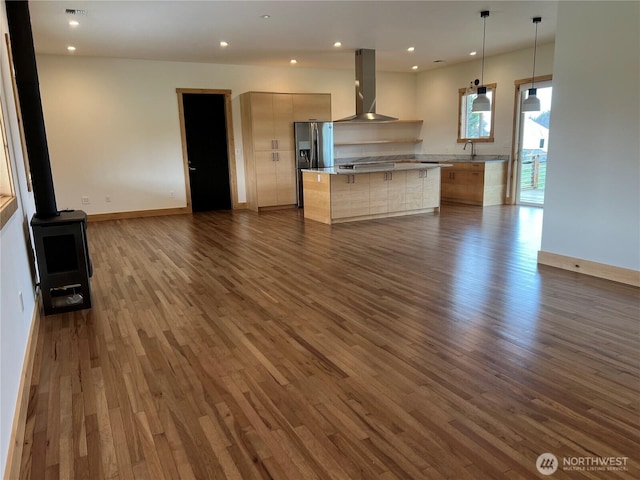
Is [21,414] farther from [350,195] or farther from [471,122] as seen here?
[471,122]

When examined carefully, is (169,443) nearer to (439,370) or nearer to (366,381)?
(366,381)

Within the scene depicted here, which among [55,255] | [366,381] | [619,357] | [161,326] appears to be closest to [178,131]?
[55,255]

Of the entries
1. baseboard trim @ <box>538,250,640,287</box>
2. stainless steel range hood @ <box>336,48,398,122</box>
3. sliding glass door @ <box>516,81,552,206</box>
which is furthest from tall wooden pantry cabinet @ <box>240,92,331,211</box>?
baseboard trim @ <box>538,250,640,287</box>

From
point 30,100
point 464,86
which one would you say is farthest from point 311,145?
point 30,100

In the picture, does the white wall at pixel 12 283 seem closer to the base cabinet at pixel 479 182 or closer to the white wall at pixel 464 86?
the base cabinet at pixel 479 182

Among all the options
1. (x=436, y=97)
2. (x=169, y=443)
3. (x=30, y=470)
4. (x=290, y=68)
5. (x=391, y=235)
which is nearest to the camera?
(x=30, y=470)

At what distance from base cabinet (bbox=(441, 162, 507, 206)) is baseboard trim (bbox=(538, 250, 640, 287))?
414 cm

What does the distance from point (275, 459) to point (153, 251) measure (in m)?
4.22

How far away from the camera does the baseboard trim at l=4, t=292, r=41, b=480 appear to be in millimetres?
1713

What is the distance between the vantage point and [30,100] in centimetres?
348

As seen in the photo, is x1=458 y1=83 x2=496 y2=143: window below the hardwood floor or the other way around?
the other way around

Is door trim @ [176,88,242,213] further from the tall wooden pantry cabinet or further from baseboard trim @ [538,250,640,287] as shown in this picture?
baseboard trim @ [538,250,640,287]

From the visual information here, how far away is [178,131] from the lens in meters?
8.34

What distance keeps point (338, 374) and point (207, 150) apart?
7.20 metres
